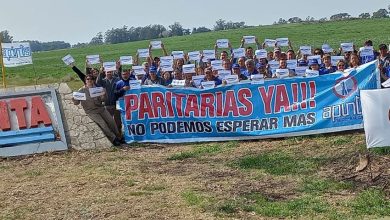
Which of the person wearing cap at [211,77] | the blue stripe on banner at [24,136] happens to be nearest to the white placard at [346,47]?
the person wearing cap at [211,77]

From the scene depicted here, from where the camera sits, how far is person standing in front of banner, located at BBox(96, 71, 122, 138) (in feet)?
45.6

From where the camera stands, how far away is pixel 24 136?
43.9ft

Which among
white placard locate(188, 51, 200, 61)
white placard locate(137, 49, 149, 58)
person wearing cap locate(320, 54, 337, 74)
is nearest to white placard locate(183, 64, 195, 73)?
white placard locate(188, 51, 200, 61)

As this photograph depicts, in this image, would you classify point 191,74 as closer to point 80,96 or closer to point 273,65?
point 273,65

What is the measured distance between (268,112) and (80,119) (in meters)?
4.15

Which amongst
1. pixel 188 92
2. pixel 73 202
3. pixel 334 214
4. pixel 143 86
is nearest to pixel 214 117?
pixel 188 92

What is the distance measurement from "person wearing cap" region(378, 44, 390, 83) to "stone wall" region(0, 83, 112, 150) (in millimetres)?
6089

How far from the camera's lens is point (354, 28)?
59.4 m

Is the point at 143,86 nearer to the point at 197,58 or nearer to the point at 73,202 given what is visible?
the point at 197,58

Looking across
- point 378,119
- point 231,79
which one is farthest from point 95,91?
point 378,119

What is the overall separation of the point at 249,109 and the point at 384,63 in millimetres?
3099

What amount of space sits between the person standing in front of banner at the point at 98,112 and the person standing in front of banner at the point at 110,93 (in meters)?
0.15

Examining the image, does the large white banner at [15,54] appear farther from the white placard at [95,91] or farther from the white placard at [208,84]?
the white placard at [208,84]

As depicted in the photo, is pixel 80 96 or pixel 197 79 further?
pixel 197 79
